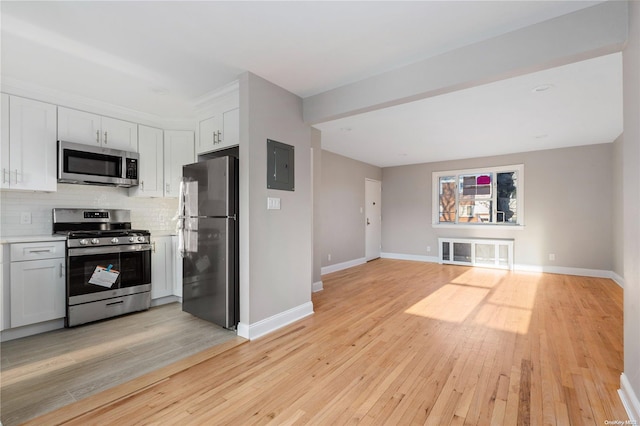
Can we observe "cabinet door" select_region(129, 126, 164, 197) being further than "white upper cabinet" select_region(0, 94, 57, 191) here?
Yes

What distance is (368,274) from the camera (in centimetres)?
565

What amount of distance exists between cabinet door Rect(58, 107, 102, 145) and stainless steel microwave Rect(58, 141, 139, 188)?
11cm

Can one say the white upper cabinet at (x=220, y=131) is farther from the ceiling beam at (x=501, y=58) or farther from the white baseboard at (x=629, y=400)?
the white baseboard at (x=629, y=400)

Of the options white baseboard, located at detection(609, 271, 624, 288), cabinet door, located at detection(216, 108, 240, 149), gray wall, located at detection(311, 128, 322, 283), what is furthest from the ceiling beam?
white baseboard, located at detection(609, 271, 624, 288)

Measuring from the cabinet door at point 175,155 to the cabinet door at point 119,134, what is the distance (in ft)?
1.21

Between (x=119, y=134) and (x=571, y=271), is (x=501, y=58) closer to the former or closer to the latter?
(x=119, y=134)

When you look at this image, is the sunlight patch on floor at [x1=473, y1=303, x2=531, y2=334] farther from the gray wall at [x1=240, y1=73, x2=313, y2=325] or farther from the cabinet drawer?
the cabinet drawer

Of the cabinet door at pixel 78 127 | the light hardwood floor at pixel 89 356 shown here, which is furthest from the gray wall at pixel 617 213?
the cabinet door at pixel 78 127

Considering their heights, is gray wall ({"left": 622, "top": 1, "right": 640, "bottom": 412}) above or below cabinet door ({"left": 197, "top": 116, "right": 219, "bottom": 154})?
below

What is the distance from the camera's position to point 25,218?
3.10m

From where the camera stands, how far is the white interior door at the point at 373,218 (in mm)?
7129

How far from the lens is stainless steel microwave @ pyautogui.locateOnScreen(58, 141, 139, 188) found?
3.07 m

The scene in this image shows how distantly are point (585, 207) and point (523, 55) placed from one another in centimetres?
500

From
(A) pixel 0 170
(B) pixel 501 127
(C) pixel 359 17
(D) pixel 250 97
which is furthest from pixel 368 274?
(A) pixel 0 170
